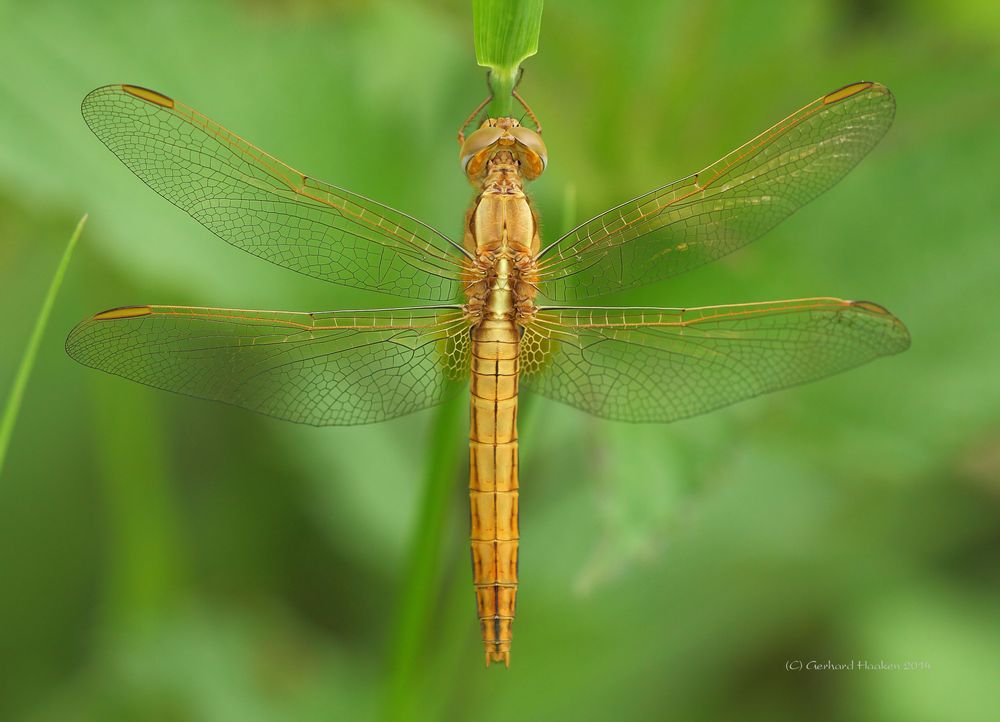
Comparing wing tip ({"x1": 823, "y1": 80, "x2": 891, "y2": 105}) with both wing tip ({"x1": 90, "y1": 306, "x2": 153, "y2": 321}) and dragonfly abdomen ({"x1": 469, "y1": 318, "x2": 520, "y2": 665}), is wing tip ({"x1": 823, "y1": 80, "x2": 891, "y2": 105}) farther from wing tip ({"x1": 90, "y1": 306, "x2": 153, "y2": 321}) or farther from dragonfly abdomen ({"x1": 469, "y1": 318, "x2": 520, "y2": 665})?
wing tip ({"x1": 90, "y1": 306, "x2": 153, "y2": 321})

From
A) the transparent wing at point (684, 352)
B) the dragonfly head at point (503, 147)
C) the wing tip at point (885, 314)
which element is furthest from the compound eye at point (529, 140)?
the wing tip at point (885, 314)

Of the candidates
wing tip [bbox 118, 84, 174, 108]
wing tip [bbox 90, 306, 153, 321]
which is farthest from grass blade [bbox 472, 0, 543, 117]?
wing tip [bbox 90, 306, 153, 321]

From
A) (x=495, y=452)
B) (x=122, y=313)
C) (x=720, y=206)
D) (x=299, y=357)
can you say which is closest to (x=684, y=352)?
(x=720, y=206)

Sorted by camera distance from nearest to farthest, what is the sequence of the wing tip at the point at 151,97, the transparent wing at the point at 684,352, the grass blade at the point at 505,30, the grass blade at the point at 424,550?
the grass blade at the point at 505,30 → the wing tip at the point at 151,97 → the grass blade at the point at 424,550 → the transparent wing at the point at 684,352

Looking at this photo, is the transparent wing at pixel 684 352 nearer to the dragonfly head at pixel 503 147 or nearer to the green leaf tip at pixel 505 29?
the dragonfly head at pixel 503 147

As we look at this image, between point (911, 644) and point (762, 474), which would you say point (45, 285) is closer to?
point (762, 474)
